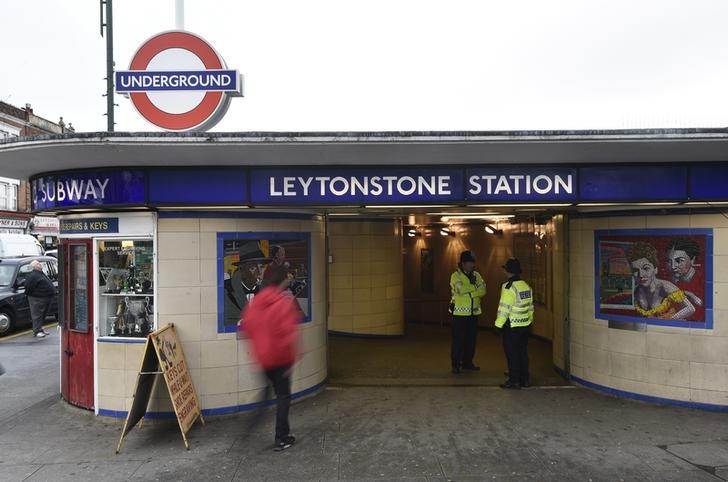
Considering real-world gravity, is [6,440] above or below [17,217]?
below

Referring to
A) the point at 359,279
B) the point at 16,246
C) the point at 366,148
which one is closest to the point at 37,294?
the point at 359,279

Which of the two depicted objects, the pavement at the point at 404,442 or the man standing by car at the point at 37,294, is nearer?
the pavement at the point at 404,442

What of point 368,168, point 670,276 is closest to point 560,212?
point 670,276

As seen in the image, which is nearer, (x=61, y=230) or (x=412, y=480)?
(x=412, y=480)

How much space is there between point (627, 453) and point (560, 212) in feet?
11.3

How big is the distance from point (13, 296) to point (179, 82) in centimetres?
917

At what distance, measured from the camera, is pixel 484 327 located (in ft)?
37.9

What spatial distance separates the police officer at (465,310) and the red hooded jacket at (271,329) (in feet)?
12.0

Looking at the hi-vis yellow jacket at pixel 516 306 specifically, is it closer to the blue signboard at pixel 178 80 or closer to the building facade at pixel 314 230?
the building facade at pixel 314 230

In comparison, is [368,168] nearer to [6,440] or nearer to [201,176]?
[201,176]

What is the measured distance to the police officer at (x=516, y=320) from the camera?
23.0 feet

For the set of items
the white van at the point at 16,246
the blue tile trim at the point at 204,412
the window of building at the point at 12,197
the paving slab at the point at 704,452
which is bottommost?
the paving slab at the point at 704,452

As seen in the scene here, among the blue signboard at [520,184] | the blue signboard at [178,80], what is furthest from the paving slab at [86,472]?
the blue signboard at [178,80]

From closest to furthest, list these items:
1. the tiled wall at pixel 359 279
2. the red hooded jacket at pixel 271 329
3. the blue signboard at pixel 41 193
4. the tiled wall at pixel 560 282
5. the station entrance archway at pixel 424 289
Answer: the red hooded jacket at pixel 271 329 → the blue signboard at pixel 41 193 → the tiled wall at pixel 560 282 → the station entrance archway at pixel 424 289 → the tiled wall at pixel 359 279
